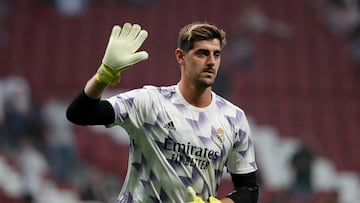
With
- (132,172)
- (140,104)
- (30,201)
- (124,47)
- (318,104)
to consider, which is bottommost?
(30,201)

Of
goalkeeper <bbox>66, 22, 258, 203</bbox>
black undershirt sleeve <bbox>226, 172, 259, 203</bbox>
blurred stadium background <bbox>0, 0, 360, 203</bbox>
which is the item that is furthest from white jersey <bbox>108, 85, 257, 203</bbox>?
blurred stadium background <bbox>0, 0, 360, 203</bbox>

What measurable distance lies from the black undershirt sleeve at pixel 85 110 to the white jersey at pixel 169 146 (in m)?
0.19

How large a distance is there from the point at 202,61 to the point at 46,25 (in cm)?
1234

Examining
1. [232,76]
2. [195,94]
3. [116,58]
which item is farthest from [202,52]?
[232,76]

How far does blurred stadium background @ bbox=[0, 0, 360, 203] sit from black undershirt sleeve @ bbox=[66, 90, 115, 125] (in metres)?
7.67

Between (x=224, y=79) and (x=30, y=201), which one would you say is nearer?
(x=30, y=201)

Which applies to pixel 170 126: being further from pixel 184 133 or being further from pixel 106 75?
pixel 106 75

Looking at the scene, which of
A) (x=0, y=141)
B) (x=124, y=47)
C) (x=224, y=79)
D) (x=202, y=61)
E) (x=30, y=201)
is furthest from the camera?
(x=224, y=79)

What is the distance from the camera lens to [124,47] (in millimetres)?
4844

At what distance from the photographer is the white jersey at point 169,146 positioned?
17.1 ft

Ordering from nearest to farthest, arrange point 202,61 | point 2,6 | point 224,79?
1. point 202,61
2. point 224,79
3. point 2,6

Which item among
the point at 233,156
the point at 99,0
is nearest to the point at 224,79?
the point at 99,0

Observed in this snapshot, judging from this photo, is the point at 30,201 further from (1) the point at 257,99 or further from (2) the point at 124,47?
(2) the point at 124,47

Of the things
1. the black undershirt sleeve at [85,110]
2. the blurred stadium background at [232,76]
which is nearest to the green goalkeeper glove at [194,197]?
the black undershirt sleeve at [85,110]
